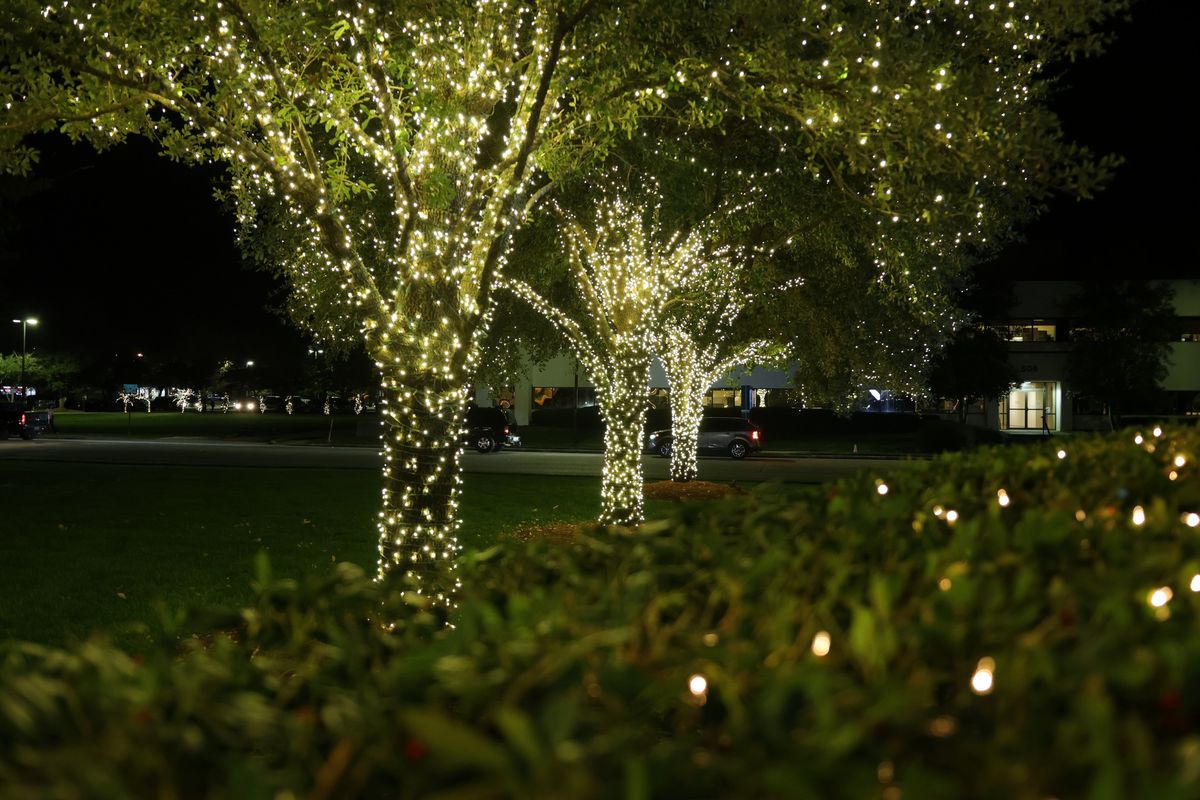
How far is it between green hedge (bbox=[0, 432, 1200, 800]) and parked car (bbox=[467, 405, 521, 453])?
35.1m

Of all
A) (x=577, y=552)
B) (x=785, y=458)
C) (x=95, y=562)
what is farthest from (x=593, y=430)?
(x=577, y=552)

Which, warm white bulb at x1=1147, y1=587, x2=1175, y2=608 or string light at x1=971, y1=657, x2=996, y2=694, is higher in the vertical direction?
warm white bulb at x1=1147, y1=587, x2=1175, y2=608

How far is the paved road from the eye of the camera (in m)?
28.2

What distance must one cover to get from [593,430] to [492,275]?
137 feet

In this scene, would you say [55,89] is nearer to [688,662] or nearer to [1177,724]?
[688,662]

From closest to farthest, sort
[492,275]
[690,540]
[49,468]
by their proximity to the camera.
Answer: [690,540], [492,275], [49,468]

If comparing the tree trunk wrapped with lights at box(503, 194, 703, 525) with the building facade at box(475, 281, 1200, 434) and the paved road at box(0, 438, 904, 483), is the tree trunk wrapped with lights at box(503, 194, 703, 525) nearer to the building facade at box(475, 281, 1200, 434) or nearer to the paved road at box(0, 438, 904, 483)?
the paved road at box(0, 438, 904, 483)

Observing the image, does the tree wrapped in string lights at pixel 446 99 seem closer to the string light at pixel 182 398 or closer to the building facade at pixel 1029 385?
the building facade at pixel 1029 385

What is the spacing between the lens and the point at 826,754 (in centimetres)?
181

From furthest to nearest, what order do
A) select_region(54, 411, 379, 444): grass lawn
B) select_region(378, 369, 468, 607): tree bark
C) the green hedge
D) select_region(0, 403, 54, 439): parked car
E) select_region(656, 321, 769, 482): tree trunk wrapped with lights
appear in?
select_region(54, 411, 379, 444): grass lawn
select_region(0, 403, 54, 439): parked car
select_region(656, 321, 769, 482): tree trunk wrapped with lights
select_region(378, 369, 468, 607): tree bark
the green hedge

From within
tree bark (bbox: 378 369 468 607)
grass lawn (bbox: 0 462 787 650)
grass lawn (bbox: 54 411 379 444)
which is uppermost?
tree bark (bbox: 378 369 468 607)

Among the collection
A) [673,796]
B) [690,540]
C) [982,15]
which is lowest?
[673,796]

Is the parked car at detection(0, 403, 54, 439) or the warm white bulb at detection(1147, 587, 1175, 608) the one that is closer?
the warm white bulb at detection(1147, 587, 1175, 608)

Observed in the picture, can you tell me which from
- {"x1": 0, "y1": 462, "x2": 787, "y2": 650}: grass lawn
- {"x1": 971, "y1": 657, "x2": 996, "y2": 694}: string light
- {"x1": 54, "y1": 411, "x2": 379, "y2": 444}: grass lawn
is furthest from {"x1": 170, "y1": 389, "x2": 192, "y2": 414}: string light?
{"x1": 971, "y1": 657, "x2": 996, "y2": 694}: string light
